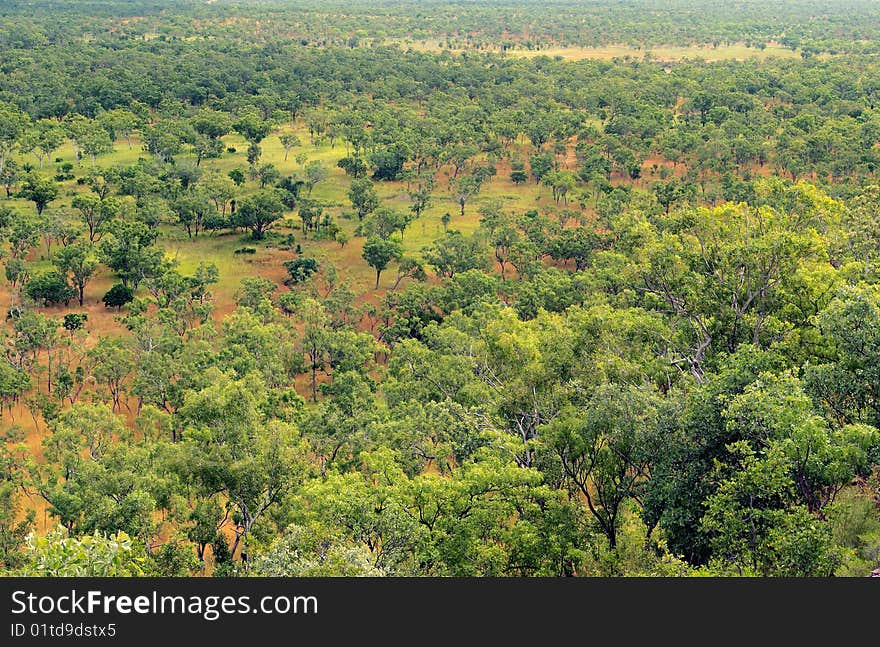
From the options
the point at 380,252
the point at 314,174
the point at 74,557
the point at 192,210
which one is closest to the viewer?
the point at 74,557

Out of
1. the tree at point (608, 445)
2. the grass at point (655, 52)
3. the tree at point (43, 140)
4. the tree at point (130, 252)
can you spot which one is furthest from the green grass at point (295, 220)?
the grass at point (655, 52)

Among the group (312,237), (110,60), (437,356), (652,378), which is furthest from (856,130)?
→ (110,60)

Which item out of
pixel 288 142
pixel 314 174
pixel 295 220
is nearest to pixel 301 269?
pixel 295 220

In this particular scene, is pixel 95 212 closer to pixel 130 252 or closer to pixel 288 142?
pixel 130 252

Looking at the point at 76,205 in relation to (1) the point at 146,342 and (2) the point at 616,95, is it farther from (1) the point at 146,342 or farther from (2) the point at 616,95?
(2) the point at 616,95

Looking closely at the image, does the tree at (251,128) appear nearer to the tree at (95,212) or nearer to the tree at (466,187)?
the tree at (466,187)

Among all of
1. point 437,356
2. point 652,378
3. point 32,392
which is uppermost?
point 652,378
